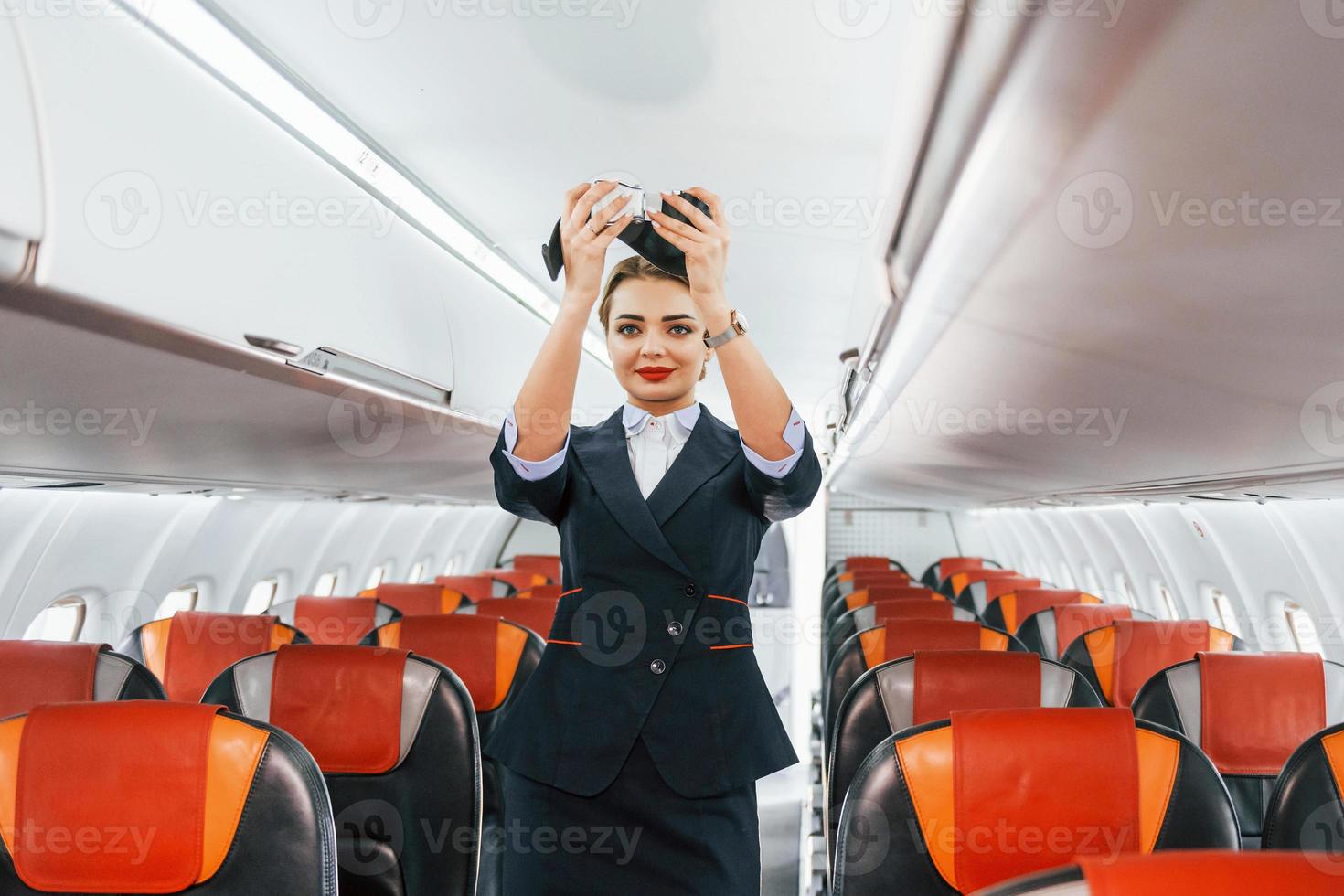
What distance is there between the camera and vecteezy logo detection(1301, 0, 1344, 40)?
83cm

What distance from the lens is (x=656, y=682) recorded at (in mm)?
1689

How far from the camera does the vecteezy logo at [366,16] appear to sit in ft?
7.89

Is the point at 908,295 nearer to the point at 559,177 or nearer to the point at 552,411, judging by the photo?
the point at 552,411

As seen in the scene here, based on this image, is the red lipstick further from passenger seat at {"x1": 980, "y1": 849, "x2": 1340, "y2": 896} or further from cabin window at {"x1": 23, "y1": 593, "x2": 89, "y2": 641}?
cabin window at {"x1": 23, "y1": 593, "x2": 89, "y2": 641}

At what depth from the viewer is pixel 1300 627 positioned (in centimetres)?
628

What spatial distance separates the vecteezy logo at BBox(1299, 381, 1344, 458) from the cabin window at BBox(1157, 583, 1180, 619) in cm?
605

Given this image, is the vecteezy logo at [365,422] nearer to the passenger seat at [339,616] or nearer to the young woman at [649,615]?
the passenger seat at [339,616]

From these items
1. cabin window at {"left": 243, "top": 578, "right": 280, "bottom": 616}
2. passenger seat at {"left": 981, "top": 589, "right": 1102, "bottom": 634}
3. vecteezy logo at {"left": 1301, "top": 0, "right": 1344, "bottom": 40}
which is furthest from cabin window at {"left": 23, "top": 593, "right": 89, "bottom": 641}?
vecteezy logo at {"left": 1301, "top": 0, "right": 1344, "bottom": 40}

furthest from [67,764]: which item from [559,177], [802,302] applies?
[802,302]

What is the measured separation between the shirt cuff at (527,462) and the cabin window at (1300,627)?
6.11 metres
